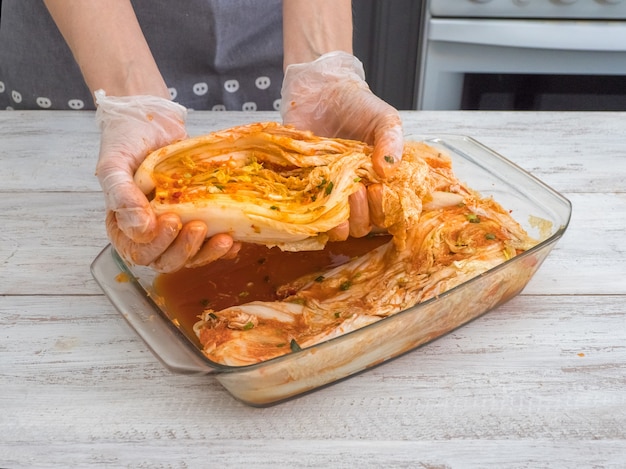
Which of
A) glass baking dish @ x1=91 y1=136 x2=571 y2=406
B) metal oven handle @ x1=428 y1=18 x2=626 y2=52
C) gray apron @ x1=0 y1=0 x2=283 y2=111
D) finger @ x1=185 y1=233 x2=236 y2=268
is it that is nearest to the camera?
glass baking dish @ x1=91 y1=136 x2=571 y2=406

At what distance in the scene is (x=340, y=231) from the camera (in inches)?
41.3

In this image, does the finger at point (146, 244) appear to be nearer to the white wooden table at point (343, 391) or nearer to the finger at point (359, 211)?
the white wooden table at point (343, 391)

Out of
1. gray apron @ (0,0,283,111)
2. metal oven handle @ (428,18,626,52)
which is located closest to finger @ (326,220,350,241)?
gray apron @ (0,0,283,111)

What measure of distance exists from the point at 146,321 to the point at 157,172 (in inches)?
10.0

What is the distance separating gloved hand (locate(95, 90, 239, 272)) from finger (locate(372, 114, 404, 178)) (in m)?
0.28

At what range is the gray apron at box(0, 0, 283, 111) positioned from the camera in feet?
5.84

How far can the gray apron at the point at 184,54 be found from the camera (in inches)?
70.1

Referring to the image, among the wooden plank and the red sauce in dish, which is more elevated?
the red sauce in dish

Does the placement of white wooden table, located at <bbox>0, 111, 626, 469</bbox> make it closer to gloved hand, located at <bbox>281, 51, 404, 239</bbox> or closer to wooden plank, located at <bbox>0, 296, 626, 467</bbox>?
wooden plank, located at <bbox>0, 296, 626, 467</bbox>

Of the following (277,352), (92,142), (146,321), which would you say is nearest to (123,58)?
(92,142)

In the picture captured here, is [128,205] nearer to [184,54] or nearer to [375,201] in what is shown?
[375,201]

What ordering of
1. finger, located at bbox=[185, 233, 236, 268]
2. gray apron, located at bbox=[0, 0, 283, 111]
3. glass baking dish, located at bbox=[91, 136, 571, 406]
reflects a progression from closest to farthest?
1. glass baking dish, located at bbox=[91, 136, 571, 406]
2. finger, located at bbox=[185, 233, 236, 268]
3. gray apron, located at bbox=[0, 0, 283, 111]

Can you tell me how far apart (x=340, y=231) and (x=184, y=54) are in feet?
3.35

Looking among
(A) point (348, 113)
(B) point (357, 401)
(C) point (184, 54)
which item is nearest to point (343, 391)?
(B) point (357, 401)
